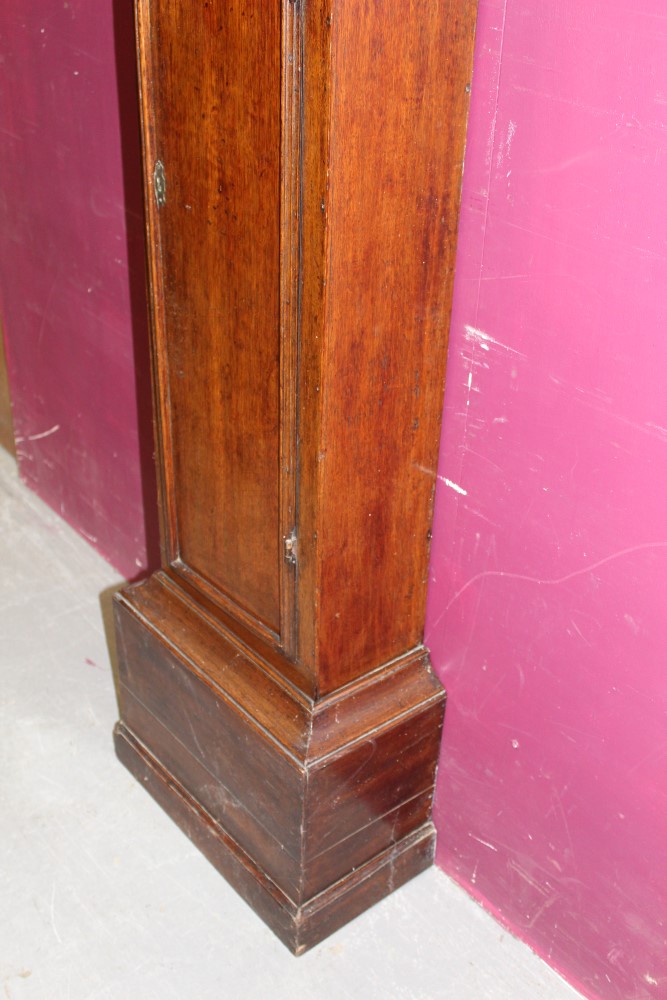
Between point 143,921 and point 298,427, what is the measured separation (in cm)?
93

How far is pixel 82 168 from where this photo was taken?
7.31ft

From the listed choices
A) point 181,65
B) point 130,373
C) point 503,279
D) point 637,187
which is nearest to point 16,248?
point 130,373

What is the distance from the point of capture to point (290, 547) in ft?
4.96

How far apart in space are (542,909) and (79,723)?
102cm

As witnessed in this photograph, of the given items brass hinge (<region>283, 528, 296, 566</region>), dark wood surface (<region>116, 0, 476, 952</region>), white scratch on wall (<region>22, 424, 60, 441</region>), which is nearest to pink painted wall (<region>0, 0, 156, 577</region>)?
white scratch on wall (<region>22, 424, 60, 441</region>)

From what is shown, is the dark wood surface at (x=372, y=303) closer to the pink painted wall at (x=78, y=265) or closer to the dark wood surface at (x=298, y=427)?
the dark wood surface at (x=298, y=427)

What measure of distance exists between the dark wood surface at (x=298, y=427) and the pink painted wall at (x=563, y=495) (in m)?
0.05

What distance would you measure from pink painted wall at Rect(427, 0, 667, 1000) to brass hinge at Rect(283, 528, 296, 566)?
246 mm

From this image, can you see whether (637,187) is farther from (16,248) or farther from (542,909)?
(16,248)

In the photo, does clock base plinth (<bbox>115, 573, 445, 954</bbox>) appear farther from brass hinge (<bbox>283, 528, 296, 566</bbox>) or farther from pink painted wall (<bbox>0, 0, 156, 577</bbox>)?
pink painted wall (<bbox>0, 0, 156, 577</bbox>)

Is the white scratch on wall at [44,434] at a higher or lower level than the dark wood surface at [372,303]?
lower

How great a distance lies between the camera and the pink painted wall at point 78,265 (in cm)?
210

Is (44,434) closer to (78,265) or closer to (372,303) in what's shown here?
(78,265)

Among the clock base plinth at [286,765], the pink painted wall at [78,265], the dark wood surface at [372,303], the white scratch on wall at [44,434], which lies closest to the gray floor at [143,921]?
the clock base plinth at [286,765]
